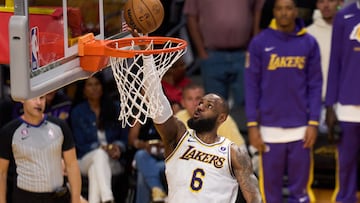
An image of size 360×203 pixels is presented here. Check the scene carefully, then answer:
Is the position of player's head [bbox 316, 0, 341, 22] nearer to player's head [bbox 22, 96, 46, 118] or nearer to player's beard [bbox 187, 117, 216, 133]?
player's beard [bbox 187, 117, 216, 133]

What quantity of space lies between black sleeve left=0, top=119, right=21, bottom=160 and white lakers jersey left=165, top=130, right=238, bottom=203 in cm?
157

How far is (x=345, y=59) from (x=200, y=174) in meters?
2.31

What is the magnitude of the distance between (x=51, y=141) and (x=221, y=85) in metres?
2.26

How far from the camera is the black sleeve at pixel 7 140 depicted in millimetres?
6762

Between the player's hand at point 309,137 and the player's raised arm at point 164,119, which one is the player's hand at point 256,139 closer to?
the player's hand at point 309,137

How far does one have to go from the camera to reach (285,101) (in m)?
7.60

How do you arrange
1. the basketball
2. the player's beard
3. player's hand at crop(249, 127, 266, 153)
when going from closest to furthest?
the basketball
the player's beard
player's hand at crop(249, 127, 266, 153)

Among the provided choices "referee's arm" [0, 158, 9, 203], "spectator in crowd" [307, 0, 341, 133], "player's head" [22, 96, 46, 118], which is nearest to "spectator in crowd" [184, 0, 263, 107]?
"spectator in crowd" [307, 0, 341, 133]

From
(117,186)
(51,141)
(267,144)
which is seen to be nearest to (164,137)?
(51,141)

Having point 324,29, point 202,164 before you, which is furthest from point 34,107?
point 324,29

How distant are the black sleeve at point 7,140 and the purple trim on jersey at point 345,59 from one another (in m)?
2.70

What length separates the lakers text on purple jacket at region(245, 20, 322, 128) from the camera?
7.52 meters

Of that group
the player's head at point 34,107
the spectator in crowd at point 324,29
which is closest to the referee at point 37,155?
the player's head at point 34,107

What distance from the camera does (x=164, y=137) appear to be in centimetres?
574
